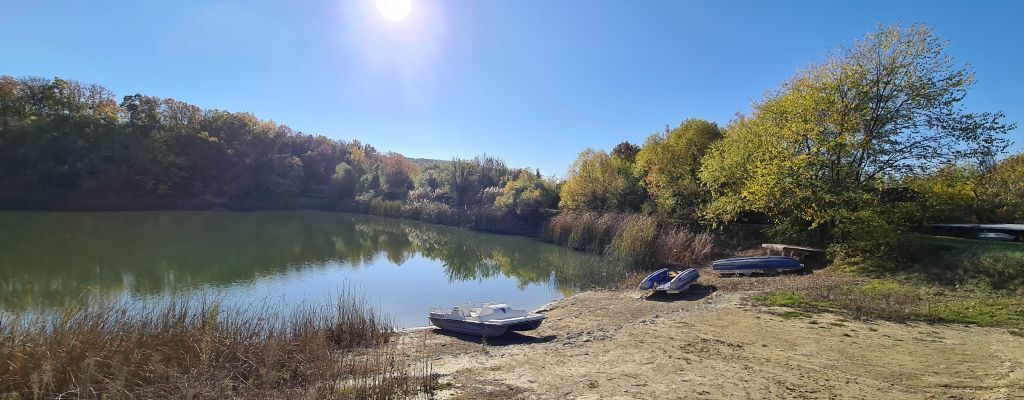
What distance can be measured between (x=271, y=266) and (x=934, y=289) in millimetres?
19787

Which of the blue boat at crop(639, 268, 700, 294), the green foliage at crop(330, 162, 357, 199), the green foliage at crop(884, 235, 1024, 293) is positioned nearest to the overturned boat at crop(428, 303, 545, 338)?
the blue boat at crop(639, 268, 700, 294)

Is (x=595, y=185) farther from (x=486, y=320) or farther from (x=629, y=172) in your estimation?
(x=486, y=320)

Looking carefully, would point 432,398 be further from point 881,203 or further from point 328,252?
point 328,252

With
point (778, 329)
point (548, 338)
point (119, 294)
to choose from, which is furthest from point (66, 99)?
point (778, 329)

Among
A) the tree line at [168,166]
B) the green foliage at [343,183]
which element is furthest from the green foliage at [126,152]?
the green foliage at [343,183]

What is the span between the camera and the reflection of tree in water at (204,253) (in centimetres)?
1437

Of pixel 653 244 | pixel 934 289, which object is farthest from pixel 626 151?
pixel 934 289

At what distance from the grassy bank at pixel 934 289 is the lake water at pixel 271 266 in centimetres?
701

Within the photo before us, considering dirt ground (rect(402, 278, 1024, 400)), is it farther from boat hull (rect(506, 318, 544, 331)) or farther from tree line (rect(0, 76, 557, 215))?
tree line (rect(0, 76, 557, 215))

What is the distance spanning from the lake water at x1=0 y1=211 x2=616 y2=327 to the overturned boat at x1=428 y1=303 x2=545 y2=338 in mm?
1607

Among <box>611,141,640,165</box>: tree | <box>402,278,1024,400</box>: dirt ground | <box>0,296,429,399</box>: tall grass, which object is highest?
<box>611,141,640,165</box>: tree

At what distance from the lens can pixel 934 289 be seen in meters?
10.5

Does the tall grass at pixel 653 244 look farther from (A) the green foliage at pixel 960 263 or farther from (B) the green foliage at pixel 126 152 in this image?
(B) the green foliage at pixel 126 152

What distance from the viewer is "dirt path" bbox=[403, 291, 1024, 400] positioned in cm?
527
